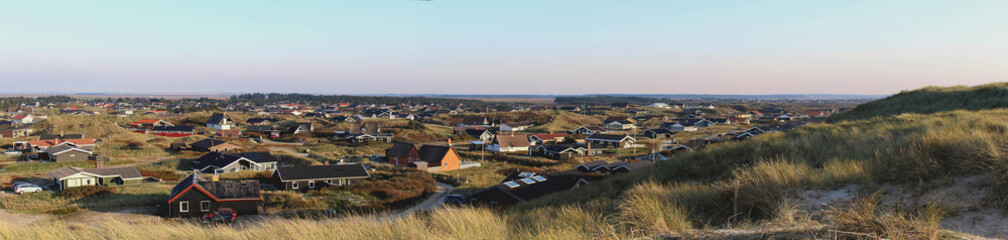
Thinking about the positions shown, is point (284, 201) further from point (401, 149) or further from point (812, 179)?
point (812, 179)

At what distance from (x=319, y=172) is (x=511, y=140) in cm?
2598

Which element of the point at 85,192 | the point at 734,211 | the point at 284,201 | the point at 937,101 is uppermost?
the point at 937,101

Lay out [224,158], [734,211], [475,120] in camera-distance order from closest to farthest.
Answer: [734,211], [224,158], [475,120]

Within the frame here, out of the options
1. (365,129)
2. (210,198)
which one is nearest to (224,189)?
(210,198)

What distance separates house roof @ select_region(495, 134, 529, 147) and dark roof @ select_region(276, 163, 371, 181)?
22000 millimetres

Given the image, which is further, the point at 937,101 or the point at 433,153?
the point at 433,153

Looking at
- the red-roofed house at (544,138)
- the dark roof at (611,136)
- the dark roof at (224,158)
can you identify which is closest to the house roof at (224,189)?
the dark roof at (224,158)

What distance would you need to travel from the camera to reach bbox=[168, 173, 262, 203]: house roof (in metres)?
22.5

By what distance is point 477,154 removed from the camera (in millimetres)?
49281

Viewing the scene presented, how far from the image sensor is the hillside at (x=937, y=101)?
19.3 m

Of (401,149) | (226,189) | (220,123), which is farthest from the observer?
(220,123)

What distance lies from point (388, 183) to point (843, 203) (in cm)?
2724

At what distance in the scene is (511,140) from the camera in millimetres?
53562

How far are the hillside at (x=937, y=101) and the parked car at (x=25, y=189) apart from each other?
138 ft
